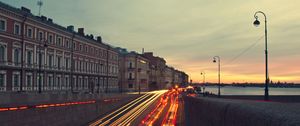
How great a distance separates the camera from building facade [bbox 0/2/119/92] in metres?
59.6

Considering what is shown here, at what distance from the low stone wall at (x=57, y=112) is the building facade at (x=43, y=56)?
5.91 m

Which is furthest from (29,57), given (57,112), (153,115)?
(153,115)

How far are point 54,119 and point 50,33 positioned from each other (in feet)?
103

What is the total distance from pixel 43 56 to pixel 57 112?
25.6 metres

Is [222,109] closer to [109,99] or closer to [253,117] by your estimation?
[253,117]

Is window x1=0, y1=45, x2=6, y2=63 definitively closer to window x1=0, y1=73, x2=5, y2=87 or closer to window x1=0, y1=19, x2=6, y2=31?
window x1=0, y1=73, x2=5, y2=87

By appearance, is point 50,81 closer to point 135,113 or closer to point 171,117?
point 135,113

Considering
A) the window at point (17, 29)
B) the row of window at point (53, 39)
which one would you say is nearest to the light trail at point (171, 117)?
the row of window at point (53, 39)

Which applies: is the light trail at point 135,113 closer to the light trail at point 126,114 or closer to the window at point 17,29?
the light trail at point 126,114

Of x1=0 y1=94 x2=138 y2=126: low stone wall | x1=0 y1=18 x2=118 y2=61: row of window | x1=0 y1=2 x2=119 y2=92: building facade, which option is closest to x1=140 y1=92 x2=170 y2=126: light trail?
x1=0 y1=94 x2=138 y2=126: low stone wall

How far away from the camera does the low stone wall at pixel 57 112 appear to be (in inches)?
1499

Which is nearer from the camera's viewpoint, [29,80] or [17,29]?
[17,29]

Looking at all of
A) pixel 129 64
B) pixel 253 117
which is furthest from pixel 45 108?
pixel 129 64

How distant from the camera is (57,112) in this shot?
49.6 metres
